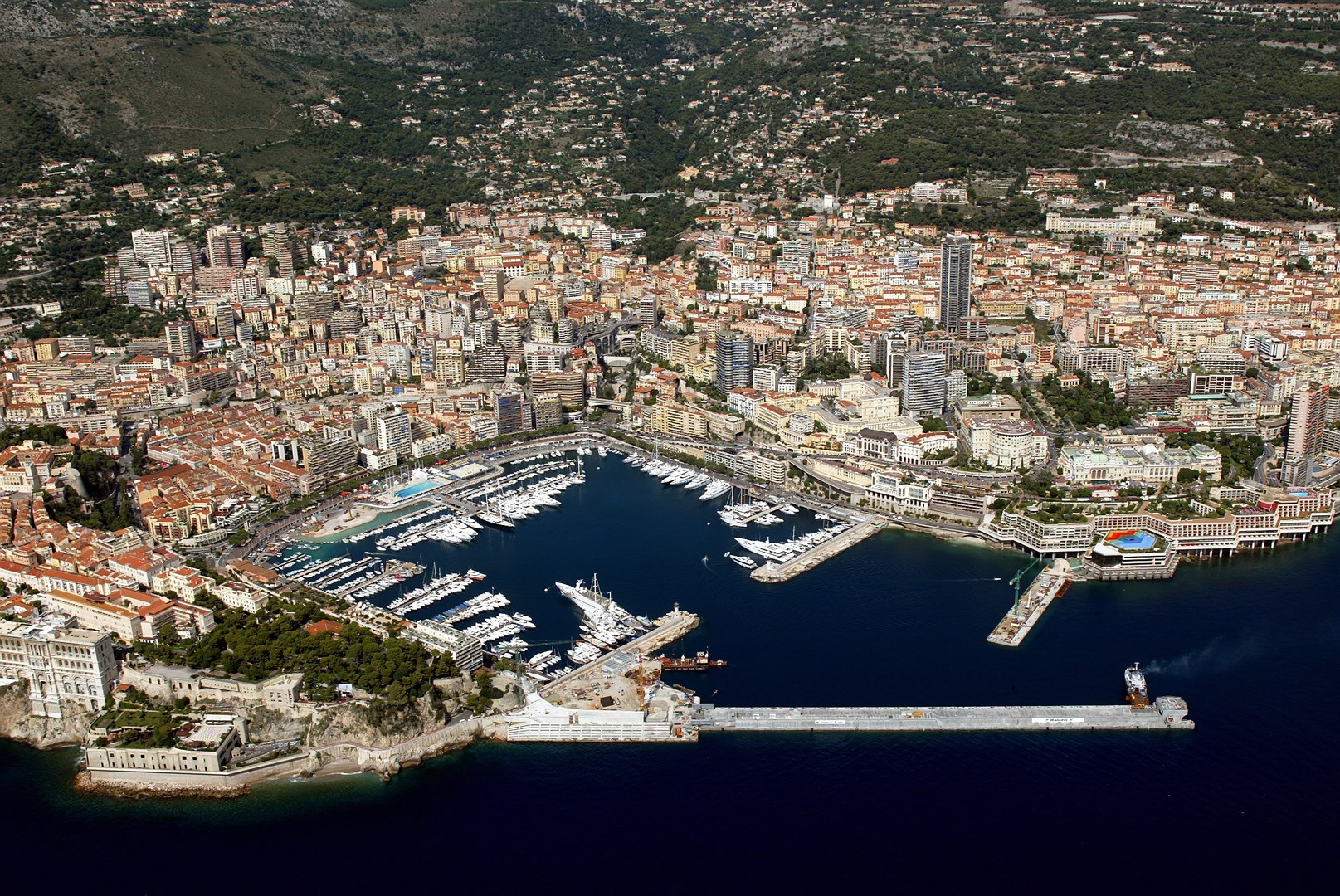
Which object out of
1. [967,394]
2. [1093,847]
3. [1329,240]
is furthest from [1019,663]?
[1329,240]

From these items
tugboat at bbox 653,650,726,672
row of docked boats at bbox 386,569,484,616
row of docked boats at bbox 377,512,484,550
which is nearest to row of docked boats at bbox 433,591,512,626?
row of docked boats at bbox 386,569,484,616

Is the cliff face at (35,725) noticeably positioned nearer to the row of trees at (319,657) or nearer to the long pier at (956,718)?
the row of trees at (319,657)

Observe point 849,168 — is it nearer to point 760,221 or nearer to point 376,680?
point 760,221

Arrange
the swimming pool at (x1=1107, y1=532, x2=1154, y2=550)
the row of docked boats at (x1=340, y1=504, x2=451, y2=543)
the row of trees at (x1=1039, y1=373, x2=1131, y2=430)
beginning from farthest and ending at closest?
the row of trees at (x1=1039, y1=373, x2=1131, y2=430)
the row of docked boats at (x1=340, y1=504, x2=451, y2=543)
the swimming pool at (x1=1107, y1=532, x2=1154, y2=550)

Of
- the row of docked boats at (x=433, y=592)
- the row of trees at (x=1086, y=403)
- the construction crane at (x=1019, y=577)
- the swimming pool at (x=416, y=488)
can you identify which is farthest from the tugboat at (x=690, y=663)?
the row of trees at (x=1086, y=403)

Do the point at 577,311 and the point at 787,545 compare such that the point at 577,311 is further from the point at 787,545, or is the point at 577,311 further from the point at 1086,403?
the point at 787,545

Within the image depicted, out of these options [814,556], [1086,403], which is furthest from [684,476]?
[1086,403]

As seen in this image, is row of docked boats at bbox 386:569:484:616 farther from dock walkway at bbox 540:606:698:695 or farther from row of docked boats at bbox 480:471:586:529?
dock walkway at bbox 540:606:698:695
